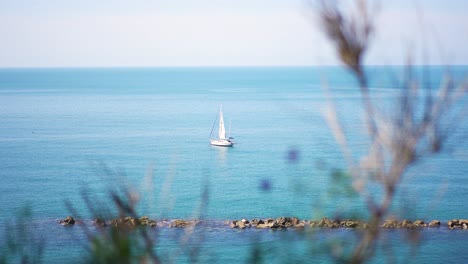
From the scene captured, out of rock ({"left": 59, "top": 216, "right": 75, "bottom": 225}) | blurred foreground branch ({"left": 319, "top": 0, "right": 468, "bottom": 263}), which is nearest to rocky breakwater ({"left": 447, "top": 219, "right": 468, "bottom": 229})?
rock ({"left": 59, "top": 216, "right": 75, "bottom": 225})

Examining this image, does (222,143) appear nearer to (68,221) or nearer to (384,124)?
(68,221)

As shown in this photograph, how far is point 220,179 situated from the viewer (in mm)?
37656

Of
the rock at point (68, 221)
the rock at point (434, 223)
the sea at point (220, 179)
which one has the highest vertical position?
the sea at point (220, 179)

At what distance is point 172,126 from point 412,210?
191 ft

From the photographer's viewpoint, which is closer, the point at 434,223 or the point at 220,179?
the point at 434,223

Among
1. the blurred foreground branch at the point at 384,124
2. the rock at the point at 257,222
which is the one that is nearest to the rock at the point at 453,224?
the rock at the point at 257,222

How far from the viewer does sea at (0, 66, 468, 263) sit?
15.2 ft

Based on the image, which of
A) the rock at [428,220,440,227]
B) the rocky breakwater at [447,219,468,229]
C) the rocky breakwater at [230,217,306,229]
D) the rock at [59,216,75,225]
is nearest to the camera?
the rocky breakwater at [230,217,306,229]

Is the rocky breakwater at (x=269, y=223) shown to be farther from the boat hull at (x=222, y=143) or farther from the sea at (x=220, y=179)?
the boat hull at (x=222, y=143)

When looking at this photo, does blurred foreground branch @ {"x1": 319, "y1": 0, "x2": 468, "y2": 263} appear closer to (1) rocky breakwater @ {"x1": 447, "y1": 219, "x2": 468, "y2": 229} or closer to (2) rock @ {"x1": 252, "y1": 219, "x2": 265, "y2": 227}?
(2) rock @ {"x1": 252, "y1": 219, "x2": 265, "y2": 227}

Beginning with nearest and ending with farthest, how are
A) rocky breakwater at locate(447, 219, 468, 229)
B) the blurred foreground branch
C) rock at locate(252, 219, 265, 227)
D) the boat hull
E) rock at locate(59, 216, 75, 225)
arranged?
the blurred foreground branch < rocky breakwater at locate(447, 219, 468, 229) < rock at locate(252, 219, 265, 227) < rock at locate(59, 216, 75, 225) < the boat hull

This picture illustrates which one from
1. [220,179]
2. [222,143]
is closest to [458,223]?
[220,179]

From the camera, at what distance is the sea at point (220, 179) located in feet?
15.2

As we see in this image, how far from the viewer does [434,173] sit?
123ft
